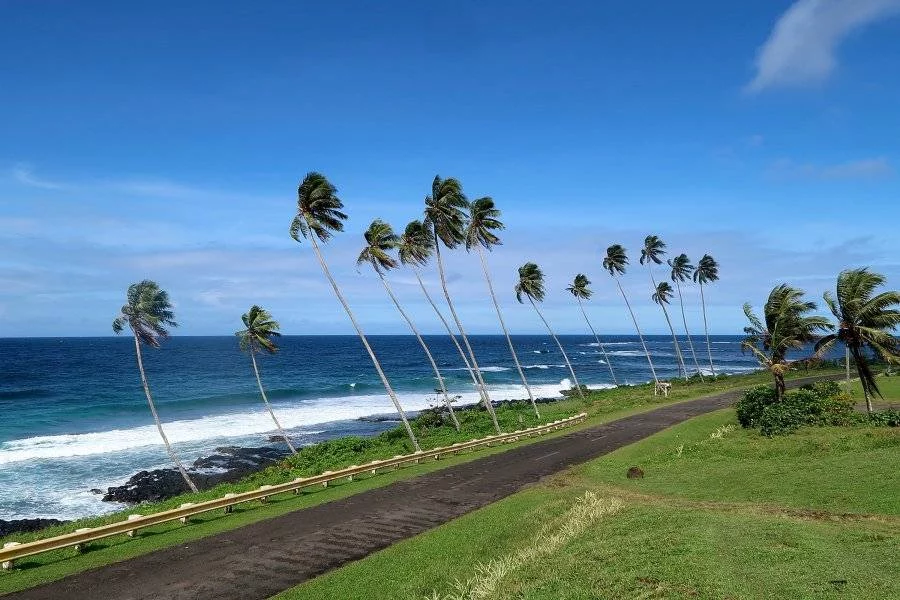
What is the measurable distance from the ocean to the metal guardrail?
560 inches

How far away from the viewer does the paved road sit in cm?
1347

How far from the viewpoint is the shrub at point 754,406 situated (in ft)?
107

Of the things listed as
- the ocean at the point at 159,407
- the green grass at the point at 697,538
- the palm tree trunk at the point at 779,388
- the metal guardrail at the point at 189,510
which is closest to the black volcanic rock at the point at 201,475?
the ocean at the point at 159,407

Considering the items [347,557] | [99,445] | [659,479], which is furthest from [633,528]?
[99,445]

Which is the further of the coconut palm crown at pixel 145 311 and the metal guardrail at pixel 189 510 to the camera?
the coconut palm crown at pixel 145 311

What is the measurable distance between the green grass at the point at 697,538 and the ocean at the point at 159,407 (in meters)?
23.2

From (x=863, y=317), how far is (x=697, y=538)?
20520mm

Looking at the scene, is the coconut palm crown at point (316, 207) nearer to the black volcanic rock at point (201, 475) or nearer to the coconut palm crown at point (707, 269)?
the black volcanic rock at point (201, 475)

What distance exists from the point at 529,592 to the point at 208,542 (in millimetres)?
10314

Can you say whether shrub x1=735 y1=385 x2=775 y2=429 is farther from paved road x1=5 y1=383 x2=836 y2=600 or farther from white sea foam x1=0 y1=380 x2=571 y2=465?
white sea foam x1=0 y1=380 x2=571 y2=465

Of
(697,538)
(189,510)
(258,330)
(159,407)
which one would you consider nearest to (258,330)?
(258,330)

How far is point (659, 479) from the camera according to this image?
904 inches

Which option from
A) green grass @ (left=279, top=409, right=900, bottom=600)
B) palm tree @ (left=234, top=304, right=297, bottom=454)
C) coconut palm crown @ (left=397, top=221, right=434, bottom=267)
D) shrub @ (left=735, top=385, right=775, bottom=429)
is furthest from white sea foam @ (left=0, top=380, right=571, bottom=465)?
shrub @ (left=735, top=385, right=775, bottom=429)

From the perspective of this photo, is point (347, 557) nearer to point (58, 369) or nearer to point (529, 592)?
point (529, 592)
